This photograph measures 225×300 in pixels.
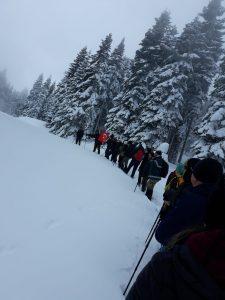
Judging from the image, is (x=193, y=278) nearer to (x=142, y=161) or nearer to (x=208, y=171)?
(x=208, y=171)

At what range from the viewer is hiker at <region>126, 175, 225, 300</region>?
1808 mm

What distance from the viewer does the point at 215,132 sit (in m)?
21.8

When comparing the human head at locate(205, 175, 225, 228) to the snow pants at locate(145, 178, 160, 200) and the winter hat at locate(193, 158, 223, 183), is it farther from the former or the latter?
the snow pants at locate(145, 178, 160, 200)

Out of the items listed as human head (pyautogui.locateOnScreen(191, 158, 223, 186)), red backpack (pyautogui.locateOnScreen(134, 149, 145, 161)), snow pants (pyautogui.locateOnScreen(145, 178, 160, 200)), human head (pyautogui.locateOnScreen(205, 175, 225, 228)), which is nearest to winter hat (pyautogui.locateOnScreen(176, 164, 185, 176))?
human head (pyautogui.locateOnScreen(191, 158, 223, 186))

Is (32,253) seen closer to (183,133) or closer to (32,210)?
(32,210)

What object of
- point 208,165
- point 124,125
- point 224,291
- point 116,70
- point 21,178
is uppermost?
point 116,70

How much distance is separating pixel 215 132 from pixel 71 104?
79.3ft

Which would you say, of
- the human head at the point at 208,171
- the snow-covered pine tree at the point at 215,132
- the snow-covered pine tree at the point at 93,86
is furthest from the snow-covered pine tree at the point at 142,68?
the human head at the point at 208,171

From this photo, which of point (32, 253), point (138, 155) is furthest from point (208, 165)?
→ point (138, 155)

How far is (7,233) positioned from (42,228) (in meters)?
0.77

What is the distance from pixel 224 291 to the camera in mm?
1770

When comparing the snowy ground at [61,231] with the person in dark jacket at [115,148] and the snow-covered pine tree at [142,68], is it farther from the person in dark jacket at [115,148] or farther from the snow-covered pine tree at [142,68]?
the snow-covered pine tree at [142,68]

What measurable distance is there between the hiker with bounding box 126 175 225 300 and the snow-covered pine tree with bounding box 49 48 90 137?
3713 centimetres

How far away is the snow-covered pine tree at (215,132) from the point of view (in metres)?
21.2
